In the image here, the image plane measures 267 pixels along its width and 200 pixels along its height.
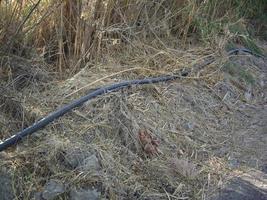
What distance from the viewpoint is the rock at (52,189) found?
9.04 ft

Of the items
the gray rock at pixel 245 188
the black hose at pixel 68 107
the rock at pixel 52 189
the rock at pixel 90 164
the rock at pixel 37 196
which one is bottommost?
the gray rock at pixel 245 188

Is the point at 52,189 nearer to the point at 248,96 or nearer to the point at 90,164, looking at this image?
the point at 90,164

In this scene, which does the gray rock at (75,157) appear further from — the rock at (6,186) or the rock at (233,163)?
the rock at (233,163)

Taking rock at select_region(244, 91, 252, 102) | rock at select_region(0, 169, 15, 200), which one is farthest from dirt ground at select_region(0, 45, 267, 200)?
rock at select_region(244, 91, 252, 102)

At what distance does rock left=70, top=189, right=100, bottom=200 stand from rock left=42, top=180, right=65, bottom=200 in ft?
0.19

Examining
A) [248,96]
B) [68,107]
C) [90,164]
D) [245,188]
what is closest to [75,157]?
[90,164]

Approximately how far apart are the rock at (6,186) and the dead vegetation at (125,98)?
0.03 metres

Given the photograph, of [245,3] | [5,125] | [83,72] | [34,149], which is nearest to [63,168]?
[34,149]

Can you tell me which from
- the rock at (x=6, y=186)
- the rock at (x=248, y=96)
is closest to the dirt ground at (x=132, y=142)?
the rock at (x=6, y=186)

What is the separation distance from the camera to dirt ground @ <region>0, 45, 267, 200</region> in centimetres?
289

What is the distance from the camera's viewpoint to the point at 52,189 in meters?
2.78

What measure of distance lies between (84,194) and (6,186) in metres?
0.42

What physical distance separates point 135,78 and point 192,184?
3.74 ft

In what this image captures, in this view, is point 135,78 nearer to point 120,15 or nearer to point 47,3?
point 120,15
